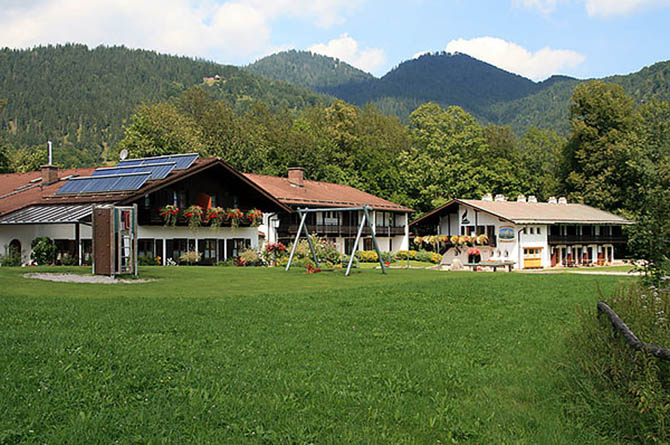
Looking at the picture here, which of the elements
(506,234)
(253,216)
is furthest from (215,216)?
(506,234)

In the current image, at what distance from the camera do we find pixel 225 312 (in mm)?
12297

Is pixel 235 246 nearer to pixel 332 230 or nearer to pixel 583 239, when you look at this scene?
pixel 332 230

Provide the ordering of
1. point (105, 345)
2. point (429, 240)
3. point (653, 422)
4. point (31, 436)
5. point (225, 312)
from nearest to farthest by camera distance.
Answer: point (31, 436), point (653, 422), point (105, 345), point (225, 312), point (429, 240)

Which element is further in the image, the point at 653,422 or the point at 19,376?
the point at 19,376

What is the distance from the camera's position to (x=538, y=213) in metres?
56.4

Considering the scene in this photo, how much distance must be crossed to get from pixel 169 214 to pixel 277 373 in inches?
1091

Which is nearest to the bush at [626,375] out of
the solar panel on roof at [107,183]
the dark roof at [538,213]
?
the solar panel on roof at [107,183]

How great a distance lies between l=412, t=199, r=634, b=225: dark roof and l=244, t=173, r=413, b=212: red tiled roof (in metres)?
5.66

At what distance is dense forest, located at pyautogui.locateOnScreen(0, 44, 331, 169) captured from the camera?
14050 cm

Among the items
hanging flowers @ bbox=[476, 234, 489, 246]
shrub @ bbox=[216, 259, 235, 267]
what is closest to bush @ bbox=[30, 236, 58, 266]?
shrub @ bbox=[216, 259, 235, 267]

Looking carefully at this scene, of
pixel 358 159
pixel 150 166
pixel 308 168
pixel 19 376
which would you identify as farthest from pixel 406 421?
pixel 358 159

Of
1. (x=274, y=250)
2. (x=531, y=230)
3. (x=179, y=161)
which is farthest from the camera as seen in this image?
(x=531, y=230)

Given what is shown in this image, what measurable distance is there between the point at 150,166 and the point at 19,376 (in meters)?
29.0

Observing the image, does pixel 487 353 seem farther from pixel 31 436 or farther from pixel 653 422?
pixel 31 436
